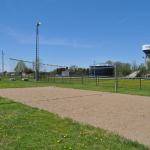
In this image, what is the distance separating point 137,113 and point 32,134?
514cm

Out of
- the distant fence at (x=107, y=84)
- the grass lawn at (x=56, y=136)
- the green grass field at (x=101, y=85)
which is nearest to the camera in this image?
the grass lawn at (x=56, y=136)

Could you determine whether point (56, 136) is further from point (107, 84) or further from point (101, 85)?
point (107, 84)

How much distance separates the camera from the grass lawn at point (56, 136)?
6770mm

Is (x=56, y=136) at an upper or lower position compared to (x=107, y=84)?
lower

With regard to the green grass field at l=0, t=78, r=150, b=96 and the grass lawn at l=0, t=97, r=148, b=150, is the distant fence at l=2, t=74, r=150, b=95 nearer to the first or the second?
the green grass field at l=0, t=78, r=150, b=96

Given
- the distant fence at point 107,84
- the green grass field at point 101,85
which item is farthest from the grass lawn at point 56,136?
the distant fence at point 107,84

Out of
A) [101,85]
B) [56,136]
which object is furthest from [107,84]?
[56,136]

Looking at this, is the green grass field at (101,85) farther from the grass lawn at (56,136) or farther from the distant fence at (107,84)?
the grass lawn at (56,136)

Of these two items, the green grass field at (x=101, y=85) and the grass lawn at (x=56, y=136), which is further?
the green grass field at (x=101, y=85)

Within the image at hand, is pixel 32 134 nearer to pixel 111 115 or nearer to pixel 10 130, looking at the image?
pixel 10 130

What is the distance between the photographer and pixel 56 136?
302 inches

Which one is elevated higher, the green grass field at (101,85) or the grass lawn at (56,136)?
the green grass field at (101,85)

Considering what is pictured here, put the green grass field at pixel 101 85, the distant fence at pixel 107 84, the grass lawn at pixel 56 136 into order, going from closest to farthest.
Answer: the grass lawn at pixel 56 136 < the green grass field at pixel 101 85 < the distant fence at pixel 107 84

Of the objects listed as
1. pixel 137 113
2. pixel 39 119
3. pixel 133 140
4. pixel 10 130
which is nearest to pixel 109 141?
pixel 133 140
